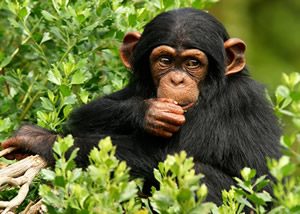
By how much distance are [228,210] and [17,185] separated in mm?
1411

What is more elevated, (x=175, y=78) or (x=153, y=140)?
(x=175, y=78)

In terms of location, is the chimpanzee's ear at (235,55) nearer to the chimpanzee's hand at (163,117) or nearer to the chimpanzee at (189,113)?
the chimpanzee at (189,113)

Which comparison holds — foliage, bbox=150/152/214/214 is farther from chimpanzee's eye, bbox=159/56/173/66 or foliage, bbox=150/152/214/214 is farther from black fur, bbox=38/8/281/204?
chimpanzee's eye, bbox=159/56/173/66

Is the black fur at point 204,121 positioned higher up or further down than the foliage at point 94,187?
further down

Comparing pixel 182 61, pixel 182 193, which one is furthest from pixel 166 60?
pixel 182 193

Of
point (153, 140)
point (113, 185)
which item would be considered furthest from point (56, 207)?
point (153, 140)

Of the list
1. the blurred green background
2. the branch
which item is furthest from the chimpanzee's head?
the blurred green background

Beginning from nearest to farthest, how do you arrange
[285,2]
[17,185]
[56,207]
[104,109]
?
[56,207] < [17,185] < [104,109] < [285,2]

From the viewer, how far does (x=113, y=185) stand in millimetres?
4645

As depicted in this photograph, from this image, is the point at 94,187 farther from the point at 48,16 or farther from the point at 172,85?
the point at 48,16

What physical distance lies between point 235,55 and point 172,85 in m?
0.62

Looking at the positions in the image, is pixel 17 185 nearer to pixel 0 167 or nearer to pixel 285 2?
pixel 0 167

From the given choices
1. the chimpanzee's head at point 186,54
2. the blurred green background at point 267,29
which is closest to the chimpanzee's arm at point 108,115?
the chimpanzee's head at point 186,54

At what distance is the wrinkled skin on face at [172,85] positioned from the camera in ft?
22.0
